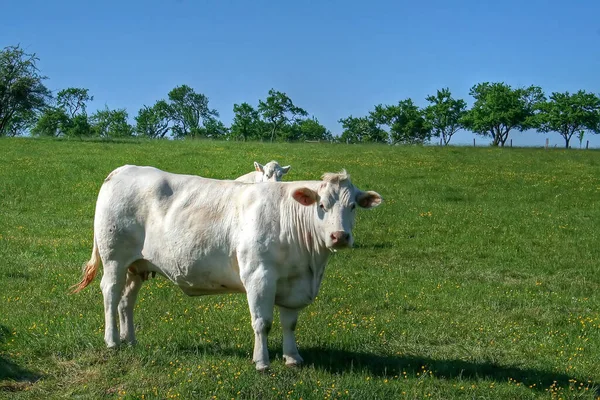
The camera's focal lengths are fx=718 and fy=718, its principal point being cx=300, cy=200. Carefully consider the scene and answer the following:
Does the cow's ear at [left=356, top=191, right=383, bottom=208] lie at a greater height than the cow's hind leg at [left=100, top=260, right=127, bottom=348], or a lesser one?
greater

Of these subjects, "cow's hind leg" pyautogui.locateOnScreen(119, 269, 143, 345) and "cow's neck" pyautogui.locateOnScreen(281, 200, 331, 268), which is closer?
"cow's neck" pyautogui.locateOnScreen(281, 200, 331, 268)

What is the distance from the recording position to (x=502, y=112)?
3767 inches

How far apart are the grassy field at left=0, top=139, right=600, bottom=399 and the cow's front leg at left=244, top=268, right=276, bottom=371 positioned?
240 millimetres

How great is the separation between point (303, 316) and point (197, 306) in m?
1.70

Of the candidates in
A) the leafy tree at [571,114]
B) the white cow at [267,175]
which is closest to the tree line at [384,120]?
the leafy tree at [571,114]

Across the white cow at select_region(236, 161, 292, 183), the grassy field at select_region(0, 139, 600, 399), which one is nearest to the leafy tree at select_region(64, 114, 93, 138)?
the grassy field at select_region(0, 139, 600, 399)

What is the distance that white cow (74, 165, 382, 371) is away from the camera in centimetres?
815

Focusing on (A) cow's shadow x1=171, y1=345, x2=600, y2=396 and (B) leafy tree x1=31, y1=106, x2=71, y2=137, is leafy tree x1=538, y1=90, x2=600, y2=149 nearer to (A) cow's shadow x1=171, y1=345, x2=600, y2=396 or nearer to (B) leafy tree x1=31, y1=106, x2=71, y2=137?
(B) leafy tree x1=31, y1=106, x2=71, y2=137

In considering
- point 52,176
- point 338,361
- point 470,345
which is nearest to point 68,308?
point 338,361

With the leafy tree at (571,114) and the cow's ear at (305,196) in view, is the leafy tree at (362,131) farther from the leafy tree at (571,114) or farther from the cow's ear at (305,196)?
the cow's ear at (305,196)

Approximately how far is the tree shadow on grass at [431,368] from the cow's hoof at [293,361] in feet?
0.42

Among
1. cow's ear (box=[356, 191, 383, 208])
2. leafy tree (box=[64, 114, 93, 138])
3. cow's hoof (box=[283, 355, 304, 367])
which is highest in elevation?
leafy tree (box=[64, 114, 93, 138])

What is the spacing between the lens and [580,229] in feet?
70.7

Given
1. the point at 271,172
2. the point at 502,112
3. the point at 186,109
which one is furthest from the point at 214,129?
the point at 271,172
